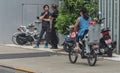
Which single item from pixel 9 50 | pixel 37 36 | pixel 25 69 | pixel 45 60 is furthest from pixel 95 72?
pixel 37 36

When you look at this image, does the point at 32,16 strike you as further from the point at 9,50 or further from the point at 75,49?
the point at 75,49

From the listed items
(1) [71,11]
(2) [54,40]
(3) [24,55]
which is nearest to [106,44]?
(1) [71,11]

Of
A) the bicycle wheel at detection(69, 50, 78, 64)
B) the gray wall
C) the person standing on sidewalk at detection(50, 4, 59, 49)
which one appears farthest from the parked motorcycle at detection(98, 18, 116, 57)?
the gray wall

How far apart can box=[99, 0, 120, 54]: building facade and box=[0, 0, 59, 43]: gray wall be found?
6.23m

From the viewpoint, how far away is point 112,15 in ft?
57.8

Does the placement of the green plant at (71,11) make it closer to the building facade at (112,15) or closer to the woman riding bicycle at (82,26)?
the building facade at (112,15)

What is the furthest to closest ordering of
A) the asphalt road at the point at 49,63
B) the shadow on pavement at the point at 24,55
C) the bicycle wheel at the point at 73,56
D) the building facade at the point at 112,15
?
the shadow on pavement at the point at 24,55, the building facade at the point at 112,15, the bicycle wheel at the point at 73,56, the asphalt road at the point at 49,63

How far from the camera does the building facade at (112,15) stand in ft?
55.8

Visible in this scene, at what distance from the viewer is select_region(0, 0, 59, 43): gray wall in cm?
2325

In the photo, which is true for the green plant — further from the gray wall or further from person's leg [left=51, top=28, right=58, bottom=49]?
the gray wall

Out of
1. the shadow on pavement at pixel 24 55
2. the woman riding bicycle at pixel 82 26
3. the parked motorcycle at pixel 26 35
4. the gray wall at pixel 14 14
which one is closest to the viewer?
the woman riding bicycle at pixel 82 26

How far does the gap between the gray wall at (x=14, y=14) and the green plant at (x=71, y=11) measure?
529 centimetres

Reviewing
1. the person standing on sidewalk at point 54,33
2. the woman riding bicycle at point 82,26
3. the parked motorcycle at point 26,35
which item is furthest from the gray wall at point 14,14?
the woman riding bicycle at point 82,26

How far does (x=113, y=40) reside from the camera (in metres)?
17.5
